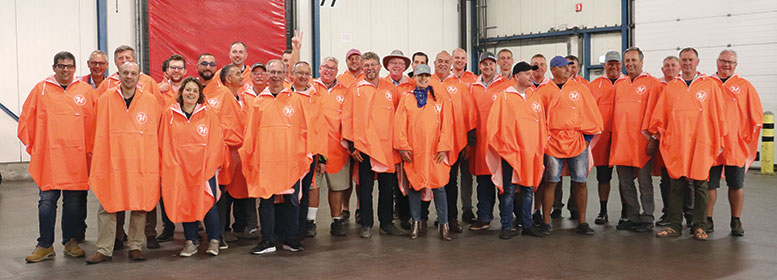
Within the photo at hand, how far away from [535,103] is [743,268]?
2.07 metres

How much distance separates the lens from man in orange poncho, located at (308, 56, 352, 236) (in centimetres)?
599

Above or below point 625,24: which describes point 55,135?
below

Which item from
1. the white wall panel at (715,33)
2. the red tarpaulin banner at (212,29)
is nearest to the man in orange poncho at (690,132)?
the white wall panel at (715,33)

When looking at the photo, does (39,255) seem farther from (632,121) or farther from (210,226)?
(632,121)

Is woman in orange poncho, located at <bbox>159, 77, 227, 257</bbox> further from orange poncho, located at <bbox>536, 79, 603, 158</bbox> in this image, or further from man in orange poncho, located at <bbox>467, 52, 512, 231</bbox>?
orange poncho, located at <bbox>536, 79, 603, 158</bbox>

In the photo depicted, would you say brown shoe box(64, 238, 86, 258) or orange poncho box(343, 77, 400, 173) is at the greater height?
orange poncho box(343, 77, 400, 173)

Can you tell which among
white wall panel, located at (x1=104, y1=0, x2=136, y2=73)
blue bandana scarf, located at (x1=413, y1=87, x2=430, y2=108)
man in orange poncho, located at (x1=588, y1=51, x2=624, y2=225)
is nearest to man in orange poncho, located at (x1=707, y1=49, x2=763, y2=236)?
man in orange poncho, located at (x1=588, y1=51, x2=624, y2=225)

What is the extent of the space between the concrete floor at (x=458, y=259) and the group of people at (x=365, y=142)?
0.60 ft

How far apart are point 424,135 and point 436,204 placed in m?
0.68

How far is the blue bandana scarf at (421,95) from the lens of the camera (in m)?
5.62

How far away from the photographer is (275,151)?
503 cm

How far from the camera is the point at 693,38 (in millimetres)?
12719

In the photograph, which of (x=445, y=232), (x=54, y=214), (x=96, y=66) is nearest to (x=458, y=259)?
(x=445, y=232)

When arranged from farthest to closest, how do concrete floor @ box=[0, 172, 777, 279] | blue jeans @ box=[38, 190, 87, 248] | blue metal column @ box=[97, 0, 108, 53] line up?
blue metal column @ box=[97, 0, 108, 53] → blue jeans @ box=[38, 190, 87, 248] → concrete floor @ box=[0, 172, 777, 279]
